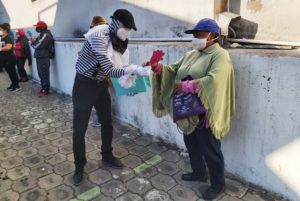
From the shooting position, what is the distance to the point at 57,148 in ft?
13.9

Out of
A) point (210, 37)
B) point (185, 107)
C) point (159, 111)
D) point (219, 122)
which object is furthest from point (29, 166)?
point (210, 37)

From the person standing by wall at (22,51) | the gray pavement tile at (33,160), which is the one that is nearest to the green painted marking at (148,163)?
the gray pavement tile at (33,160)

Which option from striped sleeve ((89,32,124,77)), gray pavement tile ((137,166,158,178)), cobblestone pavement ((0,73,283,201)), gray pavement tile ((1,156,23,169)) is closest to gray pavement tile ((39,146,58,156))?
cobblestone pavement ((0,73,283,201))

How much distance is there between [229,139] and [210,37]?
120cm

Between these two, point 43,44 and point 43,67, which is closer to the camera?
point 43,44

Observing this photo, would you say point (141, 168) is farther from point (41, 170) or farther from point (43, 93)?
point (43, 93)

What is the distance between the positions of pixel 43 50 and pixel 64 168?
4.13 m

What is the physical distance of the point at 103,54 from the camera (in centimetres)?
287

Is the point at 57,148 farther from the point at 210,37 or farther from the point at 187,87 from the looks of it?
the point at 210,37

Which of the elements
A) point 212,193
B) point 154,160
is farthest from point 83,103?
point 212,193

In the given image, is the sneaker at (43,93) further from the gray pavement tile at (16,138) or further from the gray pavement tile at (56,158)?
the gray pavement tile at (56,158)

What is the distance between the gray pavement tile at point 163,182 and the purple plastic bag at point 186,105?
2.87ft

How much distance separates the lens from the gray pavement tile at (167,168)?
3500 millimetres

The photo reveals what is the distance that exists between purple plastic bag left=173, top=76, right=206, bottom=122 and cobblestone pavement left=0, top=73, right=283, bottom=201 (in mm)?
928
